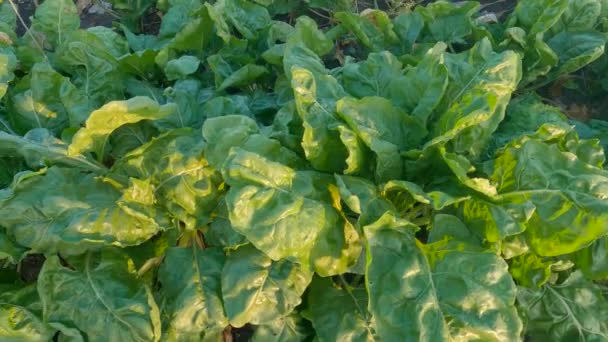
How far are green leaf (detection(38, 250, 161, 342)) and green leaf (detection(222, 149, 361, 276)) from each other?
691 millimetres

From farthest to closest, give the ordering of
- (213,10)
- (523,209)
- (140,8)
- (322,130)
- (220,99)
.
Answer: (140,8), (213,10), (220,99), (322,130), (523,209)

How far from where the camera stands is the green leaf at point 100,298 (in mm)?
2625

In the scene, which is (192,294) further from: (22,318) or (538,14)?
(538,14)

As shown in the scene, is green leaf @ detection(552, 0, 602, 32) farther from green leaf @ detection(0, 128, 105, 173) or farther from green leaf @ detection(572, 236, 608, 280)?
green leaf @ detection(0, 128, 105, 173)

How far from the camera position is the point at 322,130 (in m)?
2.58

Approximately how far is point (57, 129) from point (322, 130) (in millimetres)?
1577

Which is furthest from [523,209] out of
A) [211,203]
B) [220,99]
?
[220,99]

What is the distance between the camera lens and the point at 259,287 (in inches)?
101

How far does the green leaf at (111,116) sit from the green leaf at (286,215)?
476 millimetres

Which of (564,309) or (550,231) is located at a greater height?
(550,231)

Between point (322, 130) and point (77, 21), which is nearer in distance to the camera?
point (322, 130)

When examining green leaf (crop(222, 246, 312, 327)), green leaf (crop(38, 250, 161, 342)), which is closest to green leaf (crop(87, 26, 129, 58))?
green leaf (crop(38, 250, 161, 342))

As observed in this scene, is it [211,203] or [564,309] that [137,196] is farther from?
[564,309]

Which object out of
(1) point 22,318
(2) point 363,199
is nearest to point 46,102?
(1) point 22,318
